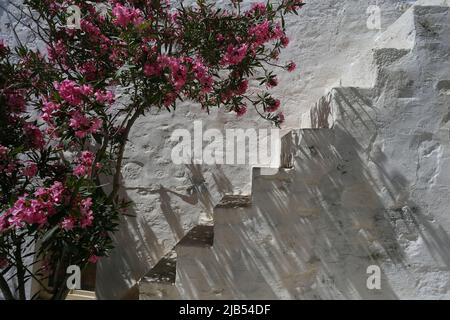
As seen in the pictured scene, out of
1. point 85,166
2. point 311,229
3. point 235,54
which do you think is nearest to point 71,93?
point 85,166

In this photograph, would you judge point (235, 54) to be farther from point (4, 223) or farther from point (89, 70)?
point (4, 223)

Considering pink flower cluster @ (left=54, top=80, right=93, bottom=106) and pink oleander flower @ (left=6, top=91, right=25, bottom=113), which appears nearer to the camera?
pink flower cluster @ (left=54, top=80, right=93, bottom=106)

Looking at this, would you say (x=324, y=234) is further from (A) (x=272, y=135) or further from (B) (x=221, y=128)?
(B) (x=221, y=128)

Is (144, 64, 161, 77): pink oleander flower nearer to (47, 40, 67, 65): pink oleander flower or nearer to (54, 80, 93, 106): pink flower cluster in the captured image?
(54, 80, 93, 106): pink flower cluster

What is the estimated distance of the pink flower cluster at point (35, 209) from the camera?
203 cm

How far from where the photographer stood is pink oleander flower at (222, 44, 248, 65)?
271 cm

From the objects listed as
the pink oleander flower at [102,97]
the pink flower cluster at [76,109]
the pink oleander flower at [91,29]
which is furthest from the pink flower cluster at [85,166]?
the pink oleander flower at [91,29]

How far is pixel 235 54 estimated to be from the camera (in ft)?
8.91

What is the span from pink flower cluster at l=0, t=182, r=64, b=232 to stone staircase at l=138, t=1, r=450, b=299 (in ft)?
2.85

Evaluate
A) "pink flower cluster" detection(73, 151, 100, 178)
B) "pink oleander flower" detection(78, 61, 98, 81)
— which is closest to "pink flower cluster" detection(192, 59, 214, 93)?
"pink oleander flower" detection(78, 61, 98, 81)

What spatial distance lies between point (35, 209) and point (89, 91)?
734mm
